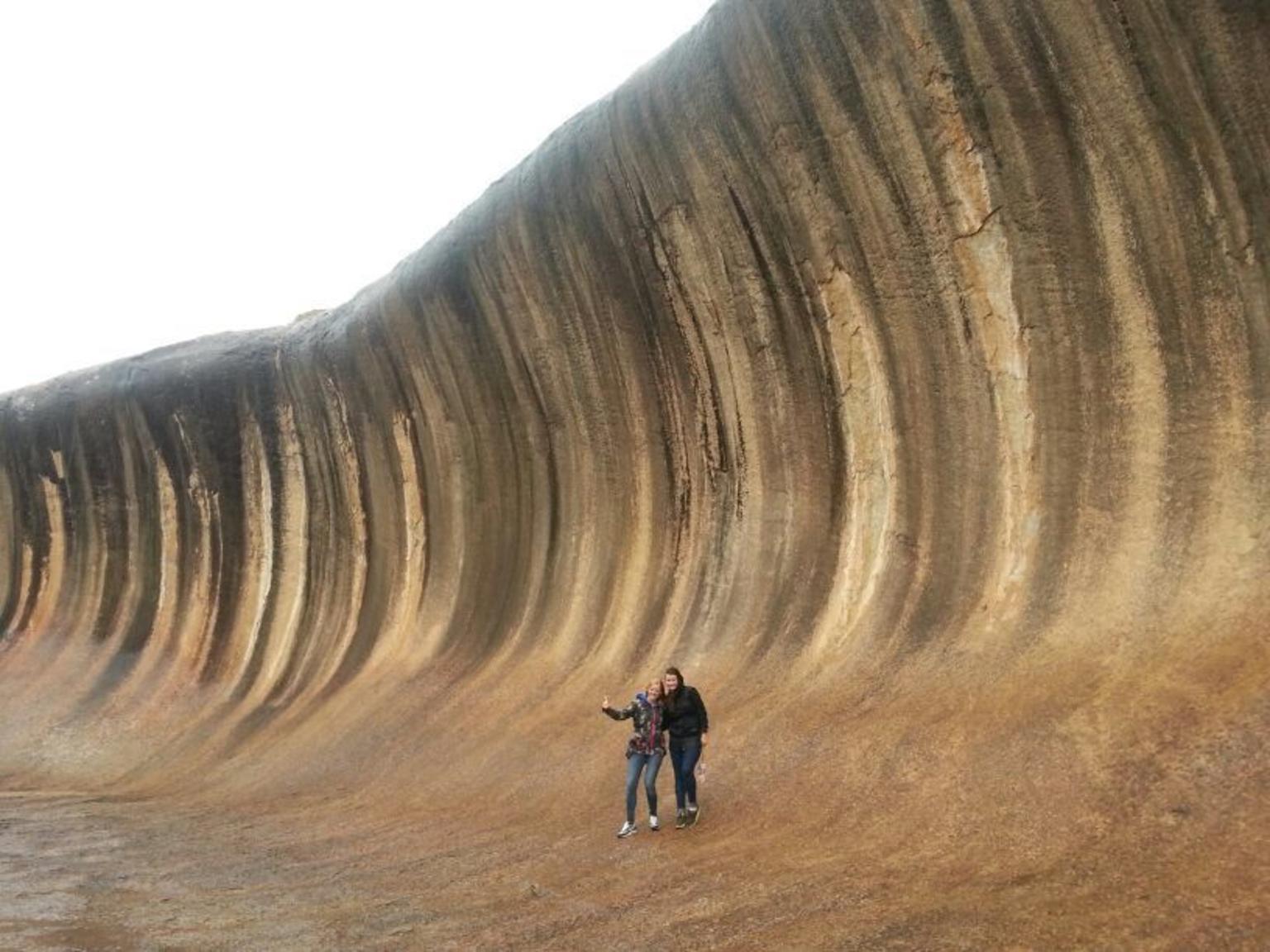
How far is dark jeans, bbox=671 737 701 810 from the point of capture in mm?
6453

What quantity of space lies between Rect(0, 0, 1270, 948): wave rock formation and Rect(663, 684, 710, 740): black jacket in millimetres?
577

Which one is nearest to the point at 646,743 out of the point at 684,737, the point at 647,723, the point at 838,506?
the point at 647,723

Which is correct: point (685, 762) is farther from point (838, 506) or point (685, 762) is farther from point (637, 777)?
point (838, 506)

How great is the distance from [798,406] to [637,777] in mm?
3638

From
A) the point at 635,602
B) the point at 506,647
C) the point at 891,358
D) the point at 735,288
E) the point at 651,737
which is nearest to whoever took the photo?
the point at 651,737

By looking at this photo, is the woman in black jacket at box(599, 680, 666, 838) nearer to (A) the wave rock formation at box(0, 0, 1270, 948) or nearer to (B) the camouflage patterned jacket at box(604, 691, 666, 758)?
(B) the camouflage patterned jacket at box(604, 691, 666, 758)

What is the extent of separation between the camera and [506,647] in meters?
11.1

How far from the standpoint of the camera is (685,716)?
6480mm

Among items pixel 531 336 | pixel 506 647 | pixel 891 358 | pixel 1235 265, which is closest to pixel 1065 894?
pixel 1235 265

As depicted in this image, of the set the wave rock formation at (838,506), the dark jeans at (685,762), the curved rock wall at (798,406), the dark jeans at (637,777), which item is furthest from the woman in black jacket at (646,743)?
the curved rock wall at (798,406)

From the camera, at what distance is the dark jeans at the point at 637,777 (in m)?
6.48

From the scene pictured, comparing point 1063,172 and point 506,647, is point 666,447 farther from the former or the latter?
point 1063,172

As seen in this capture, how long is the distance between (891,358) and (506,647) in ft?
17.2

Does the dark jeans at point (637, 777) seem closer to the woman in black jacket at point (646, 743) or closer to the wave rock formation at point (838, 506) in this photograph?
the woman in black jacket at point (646, 743)
